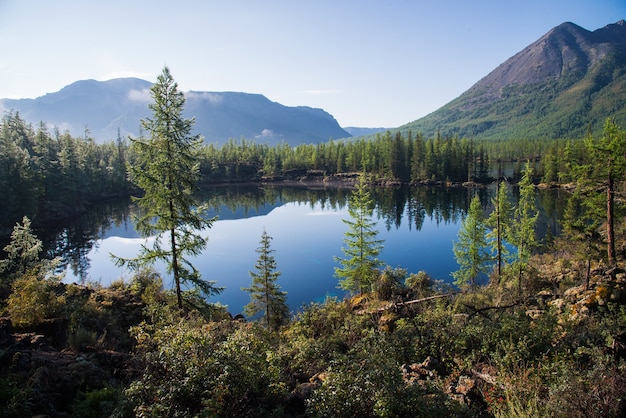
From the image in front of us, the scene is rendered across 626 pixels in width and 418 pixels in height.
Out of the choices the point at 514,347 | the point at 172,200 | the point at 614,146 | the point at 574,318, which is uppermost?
the point at 614,146

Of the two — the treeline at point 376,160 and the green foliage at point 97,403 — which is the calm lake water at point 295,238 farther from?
the treeline at point 376,160

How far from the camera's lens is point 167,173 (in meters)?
15.7

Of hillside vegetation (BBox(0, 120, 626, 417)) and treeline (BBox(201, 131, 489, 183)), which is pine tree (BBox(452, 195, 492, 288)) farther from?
treeline (BBox(201, 131, 489, 183))

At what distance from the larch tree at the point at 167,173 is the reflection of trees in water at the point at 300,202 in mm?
24582

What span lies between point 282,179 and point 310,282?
110 m

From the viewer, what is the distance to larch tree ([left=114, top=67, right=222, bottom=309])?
596 inches

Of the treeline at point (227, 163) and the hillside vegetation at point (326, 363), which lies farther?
the treeline at point (227, 163)

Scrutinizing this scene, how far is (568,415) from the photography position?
4977 mm

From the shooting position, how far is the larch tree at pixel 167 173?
1514cm

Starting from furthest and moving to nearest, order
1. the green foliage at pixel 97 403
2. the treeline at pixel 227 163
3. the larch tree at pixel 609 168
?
the treeline at pixel 227 163 < the larch tree at pixel 609 168 < the green foliage at pixel 97 403

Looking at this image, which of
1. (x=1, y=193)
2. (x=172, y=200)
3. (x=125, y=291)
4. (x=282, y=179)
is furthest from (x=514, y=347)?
(x=282, y=179)

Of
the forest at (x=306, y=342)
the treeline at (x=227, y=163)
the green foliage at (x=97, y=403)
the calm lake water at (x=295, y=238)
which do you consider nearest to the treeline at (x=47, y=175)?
the treeline at (x=227, y=163)

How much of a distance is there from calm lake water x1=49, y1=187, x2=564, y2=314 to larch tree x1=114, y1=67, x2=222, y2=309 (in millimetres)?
3977

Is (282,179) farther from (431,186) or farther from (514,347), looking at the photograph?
(514,347)
